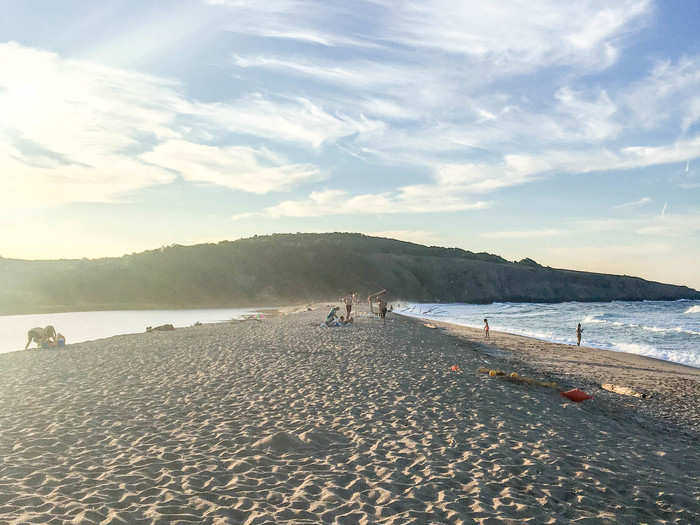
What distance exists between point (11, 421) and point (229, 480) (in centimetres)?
555

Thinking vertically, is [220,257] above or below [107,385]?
above

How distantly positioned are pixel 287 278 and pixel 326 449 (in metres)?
104

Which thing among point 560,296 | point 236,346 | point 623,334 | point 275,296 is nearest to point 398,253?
point 560,296

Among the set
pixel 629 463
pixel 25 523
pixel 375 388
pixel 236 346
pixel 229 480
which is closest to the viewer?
pixel 25 523

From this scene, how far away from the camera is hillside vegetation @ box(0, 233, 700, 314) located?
8138 centimetres

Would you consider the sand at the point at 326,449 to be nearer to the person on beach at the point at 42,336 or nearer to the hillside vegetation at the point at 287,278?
the person on beach at the point at 42,336

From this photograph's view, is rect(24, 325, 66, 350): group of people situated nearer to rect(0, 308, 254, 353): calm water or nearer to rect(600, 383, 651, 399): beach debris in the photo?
rect(0, 308, 254, 353): calm water

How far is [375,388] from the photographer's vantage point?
11602mm

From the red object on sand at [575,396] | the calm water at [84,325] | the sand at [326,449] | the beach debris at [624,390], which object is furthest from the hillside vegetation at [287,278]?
the red object on sand at [575,396]

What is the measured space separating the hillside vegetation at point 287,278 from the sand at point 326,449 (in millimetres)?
63838

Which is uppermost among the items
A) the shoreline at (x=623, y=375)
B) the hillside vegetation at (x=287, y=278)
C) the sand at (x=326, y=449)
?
the hillside vegetation at (x=287, y=278)

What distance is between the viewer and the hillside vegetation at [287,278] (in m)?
81.4

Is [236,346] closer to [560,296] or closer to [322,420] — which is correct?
[322,420]

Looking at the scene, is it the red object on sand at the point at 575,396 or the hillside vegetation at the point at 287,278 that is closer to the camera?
the red object on sand at the point at 575,396
